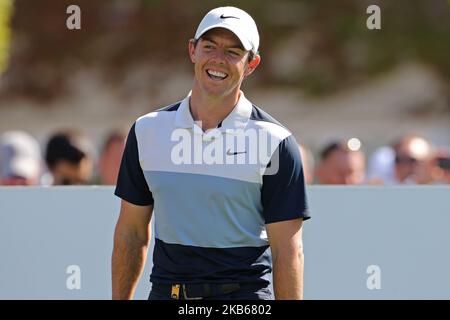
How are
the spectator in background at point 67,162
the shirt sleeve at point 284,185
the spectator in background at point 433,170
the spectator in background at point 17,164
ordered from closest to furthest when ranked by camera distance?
the shirt sleeve at point 284,185, the spectator in background at point 67,162, the spectator in background at point 17,164, the spectator in background at point 433,170

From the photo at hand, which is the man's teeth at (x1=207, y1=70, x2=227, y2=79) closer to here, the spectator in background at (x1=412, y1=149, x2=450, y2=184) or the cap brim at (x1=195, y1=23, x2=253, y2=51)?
the cap brim at (x1=195, y1=23, x2=253, y2=51)

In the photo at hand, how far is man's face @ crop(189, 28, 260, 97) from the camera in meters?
3.80

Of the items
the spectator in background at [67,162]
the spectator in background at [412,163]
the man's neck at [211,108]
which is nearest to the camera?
the man's neck at [211,108]

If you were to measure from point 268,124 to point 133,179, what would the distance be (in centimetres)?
52

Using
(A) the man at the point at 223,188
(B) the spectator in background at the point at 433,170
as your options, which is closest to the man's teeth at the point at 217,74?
(A) the man at the point at 223,188

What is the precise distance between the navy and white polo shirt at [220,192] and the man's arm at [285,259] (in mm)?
40

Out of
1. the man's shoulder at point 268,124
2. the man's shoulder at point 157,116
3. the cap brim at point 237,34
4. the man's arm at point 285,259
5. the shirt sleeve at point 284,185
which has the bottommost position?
the man's arm at point 285,259

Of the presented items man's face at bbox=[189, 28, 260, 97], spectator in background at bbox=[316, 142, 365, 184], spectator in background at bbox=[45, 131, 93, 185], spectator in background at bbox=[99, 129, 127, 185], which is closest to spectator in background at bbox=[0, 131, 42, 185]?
spectator in background at bbox=[45, 131, 93, 185]

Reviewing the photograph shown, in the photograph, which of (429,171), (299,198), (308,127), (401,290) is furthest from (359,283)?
(308,127)

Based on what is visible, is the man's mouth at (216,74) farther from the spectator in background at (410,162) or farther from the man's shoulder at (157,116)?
the spectator in background at (410,162)

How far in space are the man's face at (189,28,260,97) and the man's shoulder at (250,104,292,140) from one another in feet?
0.41

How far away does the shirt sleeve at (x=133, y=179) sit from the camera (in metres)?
3.91

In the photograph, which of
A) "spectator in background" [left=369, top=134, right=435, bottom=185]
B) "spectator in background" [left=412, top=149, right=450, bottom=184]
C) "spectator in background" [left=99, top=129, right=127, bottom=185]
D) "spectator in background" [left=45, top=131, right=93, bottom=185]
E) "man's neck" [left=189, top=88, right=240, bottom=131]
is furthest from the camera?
"spectator in background" [left=369, top=134, right=435, bottom=185]

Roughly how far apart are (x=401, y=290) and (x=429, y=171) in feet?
Result: 7.79
